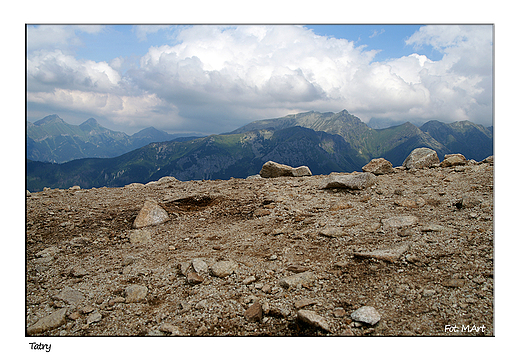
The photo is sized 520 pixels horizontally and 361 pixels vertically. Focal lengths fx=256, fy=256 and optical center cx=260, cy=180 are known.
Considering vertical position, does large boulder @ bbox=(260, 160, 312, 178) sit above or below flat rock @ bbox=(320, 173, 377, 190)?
above

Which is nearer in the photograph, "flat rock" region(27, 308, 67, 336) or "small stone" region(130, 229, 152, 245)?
"flat rock" region(27, 308, 67, 336)

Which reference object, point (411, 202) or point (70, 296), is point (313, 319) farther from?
point (411, 202)

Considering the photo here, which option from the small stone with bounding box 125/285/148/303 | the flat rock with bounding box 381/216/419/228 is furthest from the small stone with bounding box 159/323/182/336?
the flat rock with bounding box 381/216/419/228

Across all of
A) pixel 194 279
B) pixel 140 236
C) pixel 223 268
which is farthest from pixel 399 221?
pixel 140 236

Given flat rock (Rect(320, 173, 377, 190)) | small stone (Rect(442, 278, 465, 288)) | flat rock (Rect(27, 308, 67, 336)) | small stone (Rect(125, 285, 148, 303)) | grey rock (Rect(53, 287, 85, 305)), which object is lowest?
flat rock (Rect(27, 308, 67, 336))

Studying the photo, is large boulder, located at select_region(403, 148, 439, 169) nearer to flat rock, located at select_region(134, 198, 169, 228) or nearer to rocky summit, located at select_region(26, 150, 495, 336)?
rocky summit, located at select_region(26, 150, 495, 336)

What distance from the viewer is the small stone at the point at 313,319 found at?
4738 millimetres

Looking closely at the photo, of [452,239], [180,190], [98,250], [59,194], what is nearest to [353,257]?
[452,239]

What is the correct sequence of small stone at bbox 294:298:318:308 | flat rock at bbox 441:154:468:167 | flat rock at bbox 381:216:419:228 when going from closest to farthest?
small stone at bbox 294:298:318:308
flat rock at bbox 381:216:419:228
flat rock at bbox 441:154:468:167

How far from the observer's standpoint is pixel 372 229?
8.66m

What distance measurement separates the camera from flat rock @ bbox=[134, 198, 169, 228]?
10492 mm

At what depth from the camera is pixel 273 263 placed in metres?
7.30

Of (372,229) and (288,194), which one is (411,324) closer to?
(372,229)

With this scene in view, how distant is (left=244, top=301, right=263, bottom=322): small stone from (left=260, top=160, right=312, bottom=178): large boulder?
13.9m
